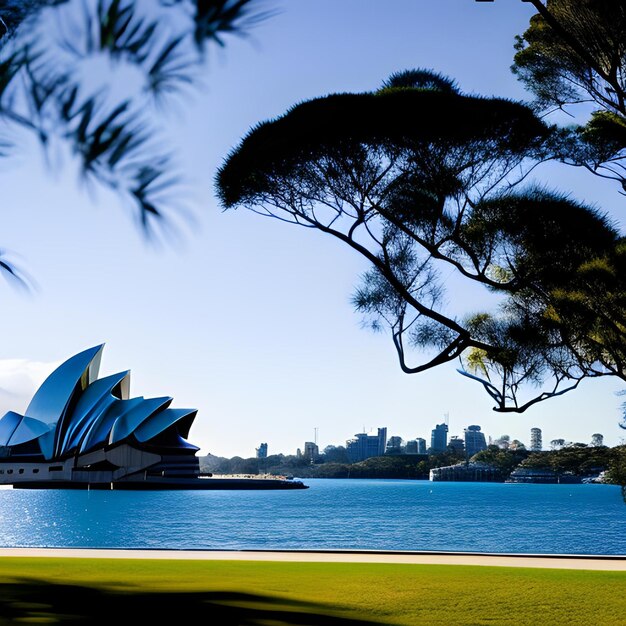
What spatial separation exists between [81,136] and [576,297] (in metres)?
6.48

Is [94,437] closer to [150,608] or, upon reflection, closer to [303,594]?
[303,594]

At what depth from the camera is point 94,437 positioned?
62250 mm

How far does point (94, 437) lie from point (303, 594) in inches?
2299

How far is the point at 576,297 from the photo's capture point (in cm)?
935

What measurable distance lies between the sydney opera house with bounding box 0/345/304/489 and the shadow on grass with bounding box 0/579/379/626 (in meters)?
49.7

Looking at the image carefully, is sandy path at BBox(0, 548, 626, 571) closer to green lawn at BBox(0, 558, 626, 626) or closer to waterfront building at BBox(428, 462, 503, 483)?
green lawn at BBox(0, 558, 626, 626)

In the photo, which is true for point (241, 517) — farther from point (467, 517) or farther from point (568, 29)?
point (568, 29)

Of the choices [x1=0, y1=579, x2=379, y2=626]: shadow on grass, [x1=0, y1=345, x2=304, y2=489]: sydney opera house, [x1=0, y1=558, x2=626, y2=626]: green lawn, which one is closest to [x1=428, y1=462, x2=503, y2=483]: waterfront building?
[x1=0, y1=345, x2=304, y2=489]: sydney opera house

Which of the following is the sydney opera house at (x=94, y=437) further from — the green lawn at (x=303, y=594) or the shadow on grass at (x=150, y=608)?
the shadow on grass at (x=150, y=608)

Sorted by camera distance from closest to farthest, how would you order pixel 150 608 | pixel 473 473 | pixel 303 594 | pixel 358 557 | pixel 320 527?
1. pixel 150 608
2. pixel 303 594
3. pixel 358 557
4. pixel 320 527
5. pixel 473 473

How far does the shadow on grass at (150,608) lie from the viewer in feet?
16.4

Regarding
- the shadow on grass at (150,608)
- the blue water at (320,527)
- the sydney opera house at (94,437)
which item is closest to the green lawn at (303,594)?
the shadow on grass at (150,608)

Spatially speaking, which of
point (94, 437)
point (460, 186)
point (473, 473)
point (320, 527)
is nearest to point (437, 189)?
point (460, 186)

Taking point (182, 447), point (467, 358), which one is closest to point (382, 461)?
point (182, 447)
